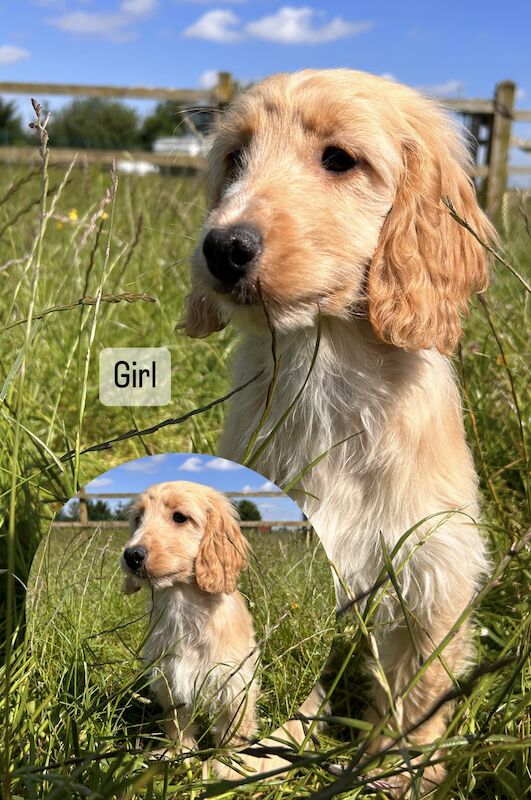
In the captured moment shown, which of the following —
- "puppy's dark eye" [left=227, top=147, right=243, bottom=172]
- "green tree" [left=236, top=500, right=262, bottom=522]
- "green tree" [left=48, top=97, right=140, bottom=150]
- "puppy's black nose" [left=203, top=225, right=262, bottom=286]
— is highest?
"green tree" [left=48, top=97, right=140, bottom=150]

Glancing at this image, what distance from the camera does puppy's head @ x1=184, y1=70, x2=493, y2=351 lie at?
1646 mm

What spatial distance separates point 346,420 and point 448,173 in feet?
2.59

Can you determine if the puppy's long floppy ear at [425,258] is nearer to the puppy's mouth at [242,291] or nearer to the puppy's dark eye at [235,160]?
the puppy's mouth at [242,291]

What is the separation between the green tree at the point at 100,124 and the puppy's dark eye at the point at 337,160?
7.83 m

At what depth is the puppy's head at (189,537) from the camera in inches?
61.3

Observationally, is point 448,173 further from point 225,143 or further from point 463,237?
point 225,143

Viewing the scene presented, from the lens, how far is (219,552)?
5.18ft

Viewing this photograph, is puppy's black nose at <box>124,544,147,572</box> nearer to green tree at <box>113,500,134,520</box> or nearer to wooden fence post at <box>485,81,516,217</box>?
green tree at <box>113,500,134,520</box>

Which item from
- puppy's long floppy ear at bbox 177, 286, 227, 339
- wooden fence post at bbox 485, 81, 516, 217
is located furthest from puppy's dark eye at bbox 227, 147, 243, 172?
wooden fence post at bbox 485, 81, 516, 217

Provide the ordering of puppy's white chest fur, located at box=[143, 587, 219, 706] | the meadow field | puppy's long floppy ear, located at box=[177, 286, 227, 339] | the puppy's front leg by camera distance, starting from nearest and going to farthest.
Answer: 1. the meadow field
2. puppy's white chest fur, located at box=[143, 587, 219, 706]
3. the puppy's front leg
4. puppy's long floppy ear, located at box=[177, 286, 227, 339]

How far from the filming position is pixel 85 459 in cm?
288

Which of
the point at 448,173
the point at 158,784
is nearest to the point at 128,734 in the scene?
the point at 158,784

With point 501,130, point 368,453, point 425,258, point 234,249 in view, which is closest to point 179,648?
point 368,453

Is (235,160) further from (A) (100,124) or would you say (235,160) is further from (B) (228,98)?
(B) (228,98)
